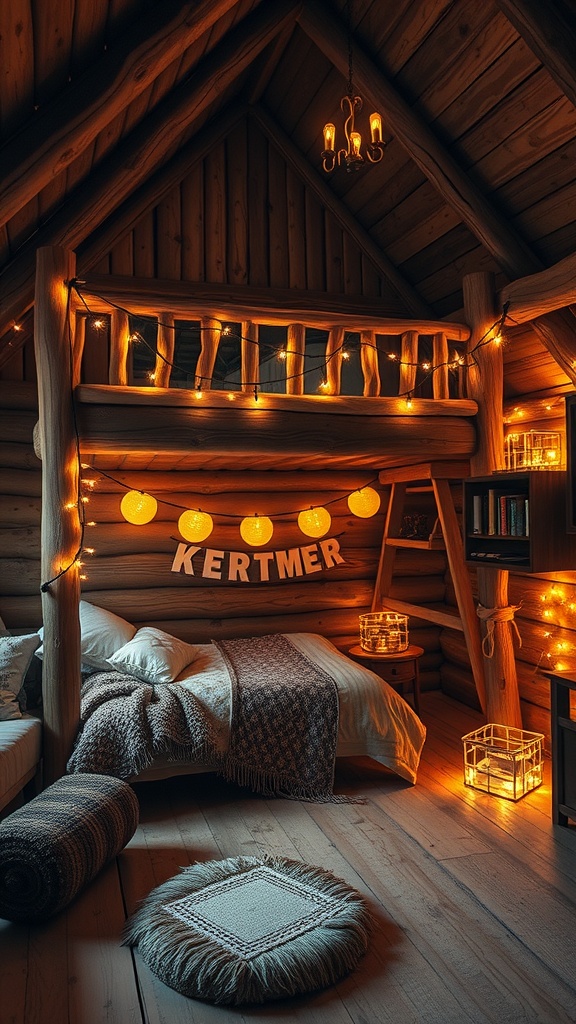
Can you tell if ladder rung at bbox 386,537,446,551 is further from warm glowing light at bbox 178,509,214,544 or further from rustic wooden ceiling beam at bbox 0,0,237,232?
rustic wooden ceiling beam at bbox 0,0,237,232

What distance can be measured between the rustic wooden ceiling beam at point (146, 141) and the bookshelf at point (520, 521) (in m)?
2.73

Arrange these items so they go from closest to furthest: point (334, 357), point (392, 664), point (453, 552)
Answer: point (334, 357), point (453, 552), point (392, 664)

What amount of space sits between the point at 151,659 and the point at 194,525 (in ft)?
3.83

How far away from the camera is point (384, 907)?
294cm

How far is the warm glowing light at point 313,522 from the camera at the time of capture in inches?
218

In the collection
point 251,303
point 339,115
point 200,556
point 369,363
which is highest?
point 339,115

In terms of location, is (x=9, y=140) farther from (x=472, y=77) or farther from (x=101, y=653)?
(x=101, y=653)

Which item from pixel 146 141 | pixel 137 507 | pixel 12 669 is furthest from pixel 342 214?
pixel 12 669

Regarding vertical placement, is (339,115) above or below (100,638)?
above

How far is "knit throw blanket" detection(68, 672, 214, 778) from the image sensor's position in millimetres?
3809

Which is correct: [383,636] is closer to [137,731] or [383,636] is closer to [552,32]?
[137,731]

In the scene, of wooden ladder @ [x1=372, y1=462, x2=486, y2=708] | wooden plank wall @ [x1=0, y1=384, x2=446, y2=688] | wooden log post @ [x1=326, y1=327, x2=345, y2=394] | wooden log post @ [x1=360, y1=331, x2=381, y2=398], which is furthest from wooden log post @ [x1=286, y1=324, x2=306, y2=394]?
wooden plank wall @ [x1=0, y1=384, x2=446, y2=688]

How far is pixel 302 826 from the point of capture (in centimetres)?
372

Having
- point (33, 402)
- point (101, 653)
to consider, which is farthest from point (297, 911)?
point (33, 402)
